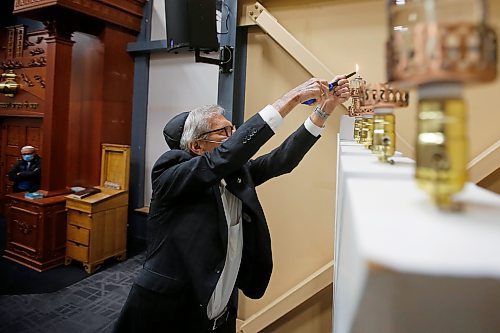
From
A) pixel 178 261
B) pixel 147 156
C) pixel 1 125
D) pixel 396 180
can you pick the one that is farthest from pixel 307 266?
pixel 1 125

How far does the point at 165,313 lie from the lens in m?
1.41

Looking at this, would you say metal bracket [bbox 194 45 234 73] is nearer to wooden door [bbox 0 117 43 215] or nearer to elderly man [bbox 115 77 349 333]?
elderly man [bbox 115 77 349 333]

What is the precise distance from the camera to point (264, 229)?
150 cm

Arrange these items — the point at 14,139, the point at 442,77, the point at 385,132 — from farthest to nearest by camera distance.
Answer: the point at 14,139 → the point at 385,132 → the point at 442,77

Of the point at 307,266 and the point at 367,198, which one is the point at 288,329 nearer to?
the point at 307,266

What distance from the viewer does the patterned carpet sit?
248 centimetres

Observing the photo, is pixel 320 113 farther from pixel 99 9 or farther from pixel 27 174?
pixel 27 174

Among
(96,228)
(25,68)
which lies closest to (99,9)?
(25,68)

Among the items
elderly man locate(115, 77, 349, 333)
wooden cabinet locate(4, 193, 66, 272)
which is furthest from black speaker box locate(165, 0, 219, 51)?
wooden cabinet locate(4, 193, 66, 272)

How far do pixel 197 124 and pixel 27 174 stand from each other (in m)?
3.31

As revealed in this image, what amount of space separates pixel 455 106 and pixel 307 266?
6.86 feet

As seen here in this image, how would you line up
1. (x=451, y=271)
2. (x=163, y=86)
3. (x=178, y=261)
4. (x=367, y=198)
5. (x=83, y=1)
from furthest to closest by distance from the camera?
(x=163, y=86)
(x=83, y=1)
(x=178, y=261)
(x=367, y=198)
(x=451, y=271)

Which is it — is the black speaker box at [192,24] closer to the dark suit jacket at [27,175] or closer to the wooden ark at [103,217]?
the wooden ark at [103,217]

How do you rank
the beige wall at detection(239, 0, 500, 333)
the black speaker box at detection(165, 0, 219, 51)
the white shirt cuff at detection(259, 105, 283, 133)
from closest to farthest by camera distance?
the white shirt cuff at detection(259, 105, 283, 133) < the beige wall at detection(239, 0, 500, 333) < the black speaker box at detection(165, 0, 219, 51)
